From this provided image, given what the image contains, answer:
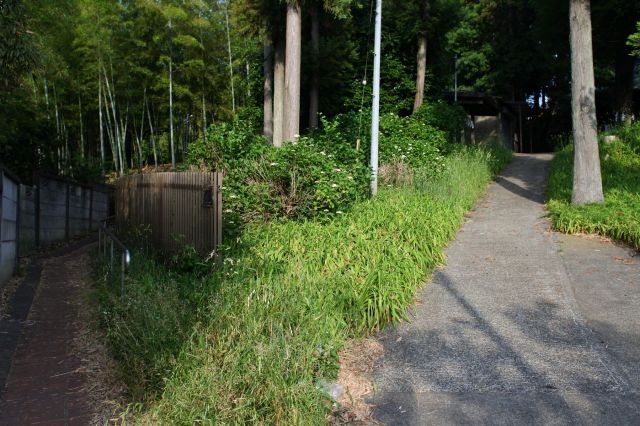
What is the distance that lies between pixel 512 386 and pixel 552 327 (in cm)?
132

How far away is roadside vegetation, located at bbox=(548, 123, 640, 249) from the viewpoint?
8.47 metres

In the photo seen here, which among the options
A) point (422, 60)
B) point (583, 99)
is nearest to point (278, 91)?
point (422, 60)

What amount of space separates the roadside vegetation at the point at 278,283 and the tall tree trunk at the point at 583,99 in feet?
6.64

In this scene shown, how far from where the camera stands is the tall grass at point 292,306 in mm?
3844

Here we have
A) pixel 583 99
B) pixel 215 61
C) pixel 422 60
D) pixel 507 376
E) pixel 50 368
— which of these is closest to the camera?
pixel 507 376

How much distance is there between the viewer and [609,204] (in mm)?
9531

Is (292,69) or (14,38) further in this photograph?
(292,69)

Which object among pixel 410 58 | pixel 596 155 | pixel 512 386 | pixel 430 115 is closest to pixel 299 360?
pixel 512 386

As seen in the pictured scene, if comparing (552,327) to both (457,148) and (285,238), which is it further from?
(457,148)

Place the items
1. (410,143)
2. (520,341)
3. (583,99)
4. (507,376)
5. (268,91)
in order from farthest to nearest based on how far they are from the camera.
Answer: (268,91), (410,143), (583,99), (520,341), (507,376)

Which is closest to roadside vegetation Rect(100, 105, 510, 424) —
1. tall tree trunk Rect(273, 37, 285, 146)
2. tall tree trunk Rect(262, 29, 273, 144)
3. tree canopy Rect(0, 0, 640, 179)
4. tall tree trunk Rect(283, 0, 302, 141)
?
tall tree trunk Rect(283, 0, 302, 141)

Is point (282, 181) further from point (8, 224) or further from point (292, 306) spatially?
point (8, 224)

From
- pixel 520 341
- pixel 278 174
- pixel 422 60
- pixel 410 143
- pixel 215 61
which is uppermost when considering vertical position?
pixel 215 61

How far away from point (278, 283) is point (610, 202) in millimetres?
6719
